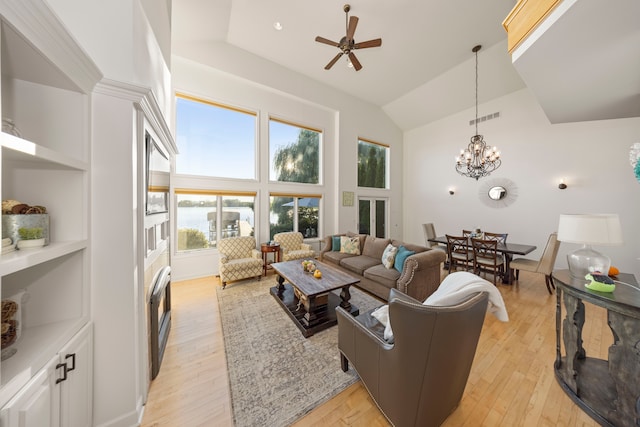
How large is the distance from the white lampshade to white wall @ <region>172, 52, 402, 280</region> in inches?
187

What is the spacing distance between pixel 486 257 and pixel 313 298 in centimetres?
369

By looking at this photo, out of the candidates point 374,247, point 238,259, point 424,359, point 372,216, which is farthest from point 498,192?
point 238,259

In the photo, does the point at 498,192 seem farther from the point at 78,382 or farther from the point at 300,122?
the point at 78,382

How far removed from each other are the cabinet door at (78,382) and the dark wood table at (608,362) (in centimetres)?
325

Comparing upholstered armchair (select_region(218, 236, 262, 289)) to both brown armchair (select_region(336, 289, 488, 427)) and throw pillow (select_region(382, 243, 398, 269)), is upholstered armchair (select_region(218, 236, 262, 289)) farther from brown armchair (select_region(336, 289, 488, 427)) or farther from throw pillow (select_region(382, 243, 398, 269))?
brown armchair (select_region(336, 289, 488, 427))

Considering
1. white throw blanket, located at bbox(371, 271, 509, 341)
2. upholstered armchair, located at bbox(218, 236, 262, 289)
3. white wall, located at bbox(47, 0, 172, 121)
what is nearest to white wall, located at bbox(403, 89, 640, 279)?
white throw blanket, located at bbox(371, 271, 509, 341)

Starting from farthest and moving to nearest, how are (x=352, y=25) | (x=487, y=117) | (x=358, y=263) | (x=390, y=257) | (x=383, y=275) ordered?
(x=487, y=117), (x=358, y=263), (x=390, y=257), (x=383, y=275), (x=352, y=25)

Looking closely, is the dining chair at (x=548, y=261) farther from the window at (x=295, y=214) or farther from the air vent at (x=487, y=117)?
the window at (x=295, y=214)

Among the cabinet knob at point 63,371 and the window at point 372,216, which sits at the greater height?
the window at point 372,216

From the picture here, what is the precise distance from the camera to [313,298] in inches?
102

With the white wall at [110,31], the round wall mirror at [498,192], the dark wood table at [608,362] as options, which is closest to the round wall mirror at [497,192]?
the round wall mirror at [498,192]

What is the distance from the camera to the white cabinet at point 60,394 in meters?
0.83

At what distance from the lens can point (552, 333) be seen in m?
2.45

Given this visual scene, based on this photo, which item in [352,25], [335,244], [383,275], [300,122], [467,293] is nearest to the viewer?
[467,293]
